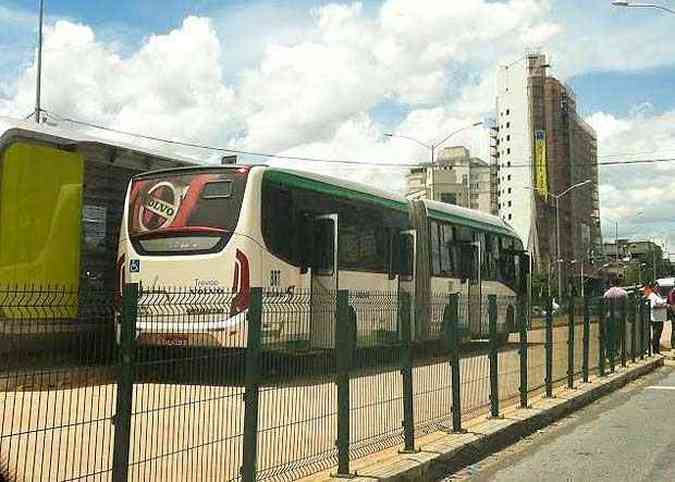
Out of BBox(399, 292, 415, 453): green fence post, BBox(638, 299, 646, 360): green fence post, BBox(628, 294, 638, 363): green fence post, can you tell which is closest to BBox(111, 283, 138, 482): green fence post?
BBox(399, 292, 415, 453): green fence post

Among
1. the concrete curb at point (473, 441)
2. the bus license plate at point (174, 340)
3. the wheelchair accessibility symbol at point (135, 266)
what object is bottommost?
the concrete curb at point (473, 441)

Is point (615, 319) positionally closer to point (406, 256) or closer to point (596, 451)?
point (406, 256)

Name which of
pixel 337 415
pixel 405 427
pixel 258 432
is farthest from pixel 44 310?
pixel 405 427

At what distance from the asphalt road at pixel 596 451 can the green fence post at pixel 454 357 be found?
559 mm

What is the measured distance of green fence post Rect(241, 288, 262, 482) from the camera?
5492 millimetres

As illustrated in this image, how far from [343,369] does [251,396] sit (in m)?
1.38

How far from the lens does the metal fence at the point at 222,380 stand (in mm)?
4227

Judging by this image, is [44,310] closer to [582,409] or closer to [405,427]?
[405,427]

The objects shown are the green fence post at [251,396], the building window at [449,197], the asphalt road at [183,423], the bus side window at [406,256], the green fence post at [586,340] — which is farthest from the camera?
the building window at [449,197]

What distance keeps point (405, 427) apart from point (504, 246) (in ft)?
49.9

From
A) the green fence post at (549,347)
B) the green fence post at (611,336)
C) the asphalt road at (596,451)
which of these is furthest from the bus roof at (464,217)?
the asphalt road at (596,451)

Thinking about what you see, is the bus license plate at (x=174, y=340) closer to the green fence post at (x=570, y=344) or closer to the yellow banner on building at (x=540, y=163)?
the green fence post at (x=570, y=344)

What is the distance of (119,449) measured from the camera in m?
4.57

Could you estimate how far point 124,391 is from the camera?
15.0 feet
